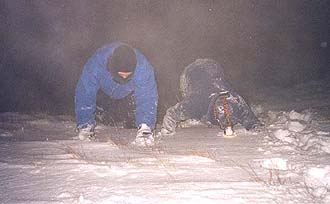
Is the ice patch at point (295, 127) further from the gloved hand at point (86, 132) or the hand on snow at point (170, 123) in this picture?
the gloved hand at point (86, 132)

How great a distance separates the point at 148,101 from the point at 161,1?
19.9 metres

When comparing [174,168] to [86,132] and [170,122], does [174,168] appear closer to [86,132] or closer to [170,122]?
[86,132]

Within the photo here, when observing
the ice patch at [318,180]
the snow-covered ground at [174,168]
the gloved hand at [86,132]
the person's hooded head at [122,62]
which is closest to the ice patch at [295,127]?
the snow-covered ground at [174,168]

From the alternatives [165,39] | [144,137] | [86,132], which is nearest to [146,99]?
[144,137]

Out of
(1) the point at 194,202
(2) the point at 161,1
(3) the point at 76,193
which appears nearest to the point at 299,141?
(1) the point at 194,202

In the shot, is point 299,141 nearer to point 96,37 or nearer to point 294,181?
point 294,181

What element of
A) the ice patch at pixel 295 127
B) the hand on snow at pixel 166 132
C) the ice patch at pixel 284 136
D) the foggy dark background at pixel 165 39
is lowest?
the ice patch at pixel 284 136

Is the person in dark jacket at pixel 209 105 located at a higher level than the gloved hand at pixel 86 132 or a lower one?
higher

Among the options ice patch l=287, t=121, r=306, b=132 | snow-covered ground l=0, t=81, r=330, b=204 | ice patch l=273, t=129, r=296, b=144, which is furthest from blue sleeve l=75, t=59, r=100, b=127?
ice patch l=287, t=121, r=306, b=132

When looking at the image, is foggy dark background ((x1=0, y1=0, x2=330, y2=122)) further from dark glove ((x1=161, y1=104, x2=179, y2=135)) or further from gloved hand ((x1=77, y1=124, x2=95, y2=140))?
gloved hand ((x1=77, y1=124, x2=95, y2=140))

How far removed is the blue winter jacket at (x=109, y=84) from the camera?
520cm

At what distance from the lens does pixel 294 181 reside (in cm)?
331

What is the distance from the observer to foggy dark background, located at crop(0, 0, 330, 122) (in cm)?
1608

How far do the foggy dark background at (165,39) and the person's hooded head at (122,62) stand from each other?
5762mm
